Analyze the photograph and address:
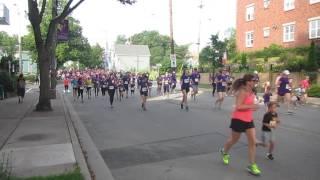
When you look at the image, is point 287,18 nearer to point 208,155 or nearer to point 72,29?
point 208,155

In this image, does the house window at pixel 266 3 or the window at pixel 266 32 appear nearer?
the window at pixel 266 32

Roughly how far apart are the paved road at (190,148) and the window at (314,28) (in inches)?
809

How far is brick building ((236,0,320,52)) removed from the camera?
3538 cm

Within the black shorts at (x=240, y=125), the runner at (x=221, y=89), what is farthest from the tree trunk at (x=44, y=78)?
the black shorts at (x=240, y=125)

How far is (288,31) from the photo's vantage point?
38.3 meters

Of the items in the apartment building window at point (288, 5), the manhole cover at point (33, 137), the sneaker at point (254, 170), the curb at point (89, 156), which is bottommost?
the curb at point (89, 156)

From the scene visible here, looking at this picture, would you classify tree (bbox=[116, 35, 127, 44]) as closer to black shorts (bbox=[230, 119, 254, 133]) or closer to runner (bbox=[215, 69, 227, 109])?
runner (bbox=[215, 69, 227, 109])

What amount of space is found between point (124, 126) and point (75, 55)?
198 feet

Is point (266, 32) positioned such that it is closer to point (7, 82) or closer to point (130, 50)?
point (7, 82)

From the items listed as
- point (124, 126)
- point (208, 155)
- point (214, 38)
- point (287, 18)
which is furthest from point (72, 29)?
point (208, 155)

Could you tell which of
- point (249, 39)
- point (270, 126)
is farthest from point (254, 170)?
point (249, 39)

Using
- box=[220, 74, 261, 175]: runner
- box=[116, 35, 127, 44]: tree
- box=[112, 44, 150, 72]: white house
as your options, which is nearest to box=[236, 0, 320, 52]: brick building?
box=[220, 74, 261, 175]: runner

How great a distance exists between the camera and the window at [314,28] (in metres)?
34.5

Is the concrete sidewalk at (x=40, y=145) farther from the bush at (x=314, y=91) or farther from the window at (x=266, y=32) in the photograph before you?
the window at (x=266, y=32)
